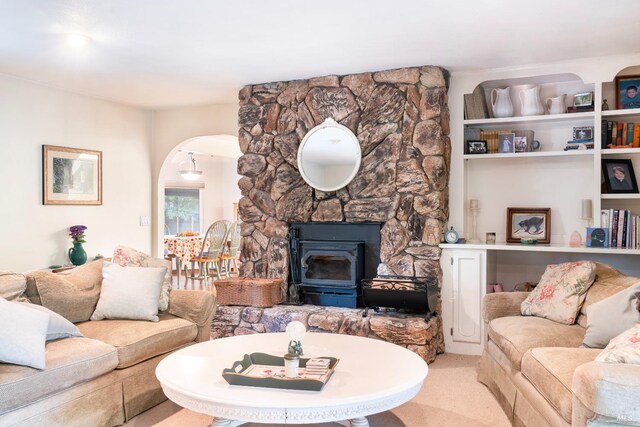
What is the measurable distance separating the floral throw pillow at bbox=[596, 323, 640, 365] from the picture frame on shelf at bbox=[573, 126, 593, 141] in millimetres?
2513

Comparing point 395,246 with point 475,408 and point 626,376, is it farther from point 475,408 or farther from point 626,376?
point 626,376

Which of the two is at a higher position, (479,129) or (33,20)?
(33,20)

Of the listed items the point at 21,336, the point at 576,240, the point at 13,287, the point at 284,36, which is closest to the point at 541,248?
the point at 576,240

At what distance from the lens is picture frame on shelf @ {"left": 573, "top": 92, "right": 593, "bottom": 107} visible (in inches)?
166

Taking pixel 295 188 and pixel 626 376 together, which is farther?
pixel 295 188

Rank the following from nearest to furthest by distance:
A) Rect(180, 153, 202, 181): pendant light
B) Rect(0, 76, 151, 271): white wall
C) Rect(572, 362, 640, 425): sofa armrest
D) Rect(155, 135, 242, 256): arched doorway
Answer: Rect(572, 362, 640, 425): sofa armrest < Rect(0, 76, 151, 271): white wall < Rect(180, 153, 202, 181): pendant light < Rect(155, 135, 242, 256): arched doorway

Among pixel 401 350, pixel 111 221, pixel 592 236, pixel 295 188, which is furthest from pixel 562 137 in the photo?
pixel 111 221

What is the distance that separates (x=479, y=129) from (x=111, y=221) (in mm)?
3946

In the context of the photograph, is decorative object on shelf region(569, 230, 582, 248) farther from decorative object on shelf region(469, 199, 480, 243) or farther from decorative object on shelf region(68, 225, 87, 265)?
decorative object on shelf region(68, 225, 87, 265)

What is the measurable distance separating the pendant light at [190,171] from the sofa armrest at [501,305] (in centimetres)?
721

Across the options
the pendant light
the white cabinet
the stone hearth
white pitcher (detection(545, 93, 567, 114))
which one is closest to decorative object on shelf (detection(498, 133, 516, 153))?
white pitcher (detection(545, 93, 567, 114))

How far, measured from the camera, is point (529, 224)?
4520 mm

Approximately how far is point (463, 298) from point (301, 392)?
254 cm

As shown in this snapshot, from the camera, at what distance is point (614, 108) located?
4277mm
